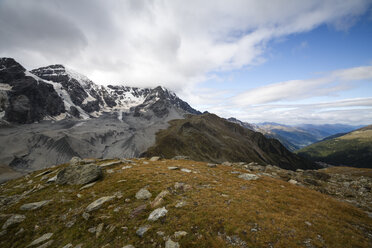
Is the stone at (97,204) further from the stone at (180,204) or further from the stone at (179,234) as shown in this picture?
the stone at (179,234)

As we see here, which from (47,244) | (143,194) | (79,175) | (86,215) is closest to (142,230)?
(143,194)

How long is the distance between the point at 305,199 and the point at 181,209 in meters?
14.7

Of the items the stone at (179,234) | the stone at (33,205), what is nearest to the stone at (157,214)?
the stone at (179,234)

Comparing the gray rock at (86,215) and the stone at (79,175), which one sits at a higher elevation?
the stone at (79,175)

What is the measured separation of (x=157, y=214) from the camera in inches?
462

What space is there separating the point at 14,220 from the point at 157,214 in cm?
1285

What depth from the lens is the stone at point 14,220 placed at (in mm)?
12633

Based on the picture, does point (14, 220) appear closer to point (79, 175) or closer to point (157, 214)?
point (79, 175)

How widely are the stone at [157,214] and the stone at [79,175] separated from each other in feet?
41.1

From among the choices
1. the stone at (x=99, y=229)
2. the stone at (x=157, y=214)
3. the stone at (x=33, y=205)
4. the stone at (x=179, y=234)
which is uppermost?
the stone at (x=157, y=214)

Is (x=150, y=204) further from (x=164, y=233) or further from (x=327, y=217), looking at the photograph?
(x=327, y=217)

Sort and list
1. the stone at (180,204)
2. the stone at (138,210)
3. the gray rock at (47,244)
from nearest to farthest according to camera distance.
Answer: the gray rock at (47,244)
the stone at (138,210)
the stone at (180,204)

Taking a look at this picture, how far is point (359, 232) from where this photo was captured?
11.8 m

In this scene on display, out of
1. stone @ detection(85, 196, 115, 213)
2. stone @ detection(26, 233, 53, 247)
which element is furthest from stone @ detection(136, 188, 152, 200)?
stone @ detection(26, 233, 53, 247)
